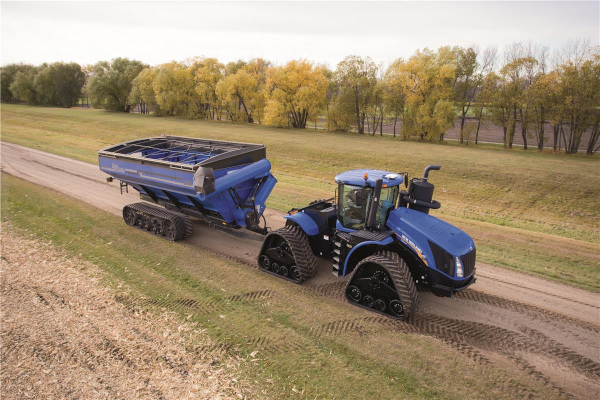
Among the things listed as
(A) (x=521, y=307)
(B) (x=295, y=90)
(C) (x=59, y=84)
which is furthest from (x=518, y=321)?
(C) (x=59, y=84)

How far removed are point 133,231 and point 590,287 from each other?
13.3 metres

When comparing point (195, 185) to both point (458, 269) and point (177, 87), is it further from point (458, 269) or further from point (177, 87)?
point (177, 87)

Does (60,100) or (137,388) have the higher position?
(60,100)

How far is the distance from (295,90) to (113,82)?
3649 cm

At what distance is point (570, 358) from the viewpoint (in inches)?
260

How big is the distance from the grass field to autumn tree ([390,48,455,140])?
2555 millimetres

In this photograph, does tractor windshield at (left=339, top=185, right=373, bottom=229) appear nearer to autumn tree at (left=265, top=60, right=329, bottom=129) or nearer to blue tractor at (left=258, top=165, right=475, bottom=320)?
blue tractor at (left=258, top=165, right=475, bottom=320)

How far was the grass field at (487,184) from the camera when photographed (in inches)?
453

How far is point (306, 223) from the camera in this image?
30.5 feet

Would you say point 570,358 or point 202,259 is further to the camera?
point 202,259

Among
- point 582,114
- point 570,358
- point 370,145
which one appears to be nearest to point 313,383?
point 570,358

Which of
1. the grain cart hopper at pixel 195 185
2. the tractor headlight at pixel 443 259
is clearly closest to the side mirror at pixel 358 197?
the tractor headlight at pixel 443 259

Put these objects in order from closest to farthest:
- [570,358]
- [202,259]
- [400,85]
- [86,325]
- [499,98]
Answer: [570,358], [86,325], [202,259], [499,98], [400,85]

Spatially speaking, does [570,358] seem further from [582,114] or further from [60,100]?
[60,100]
